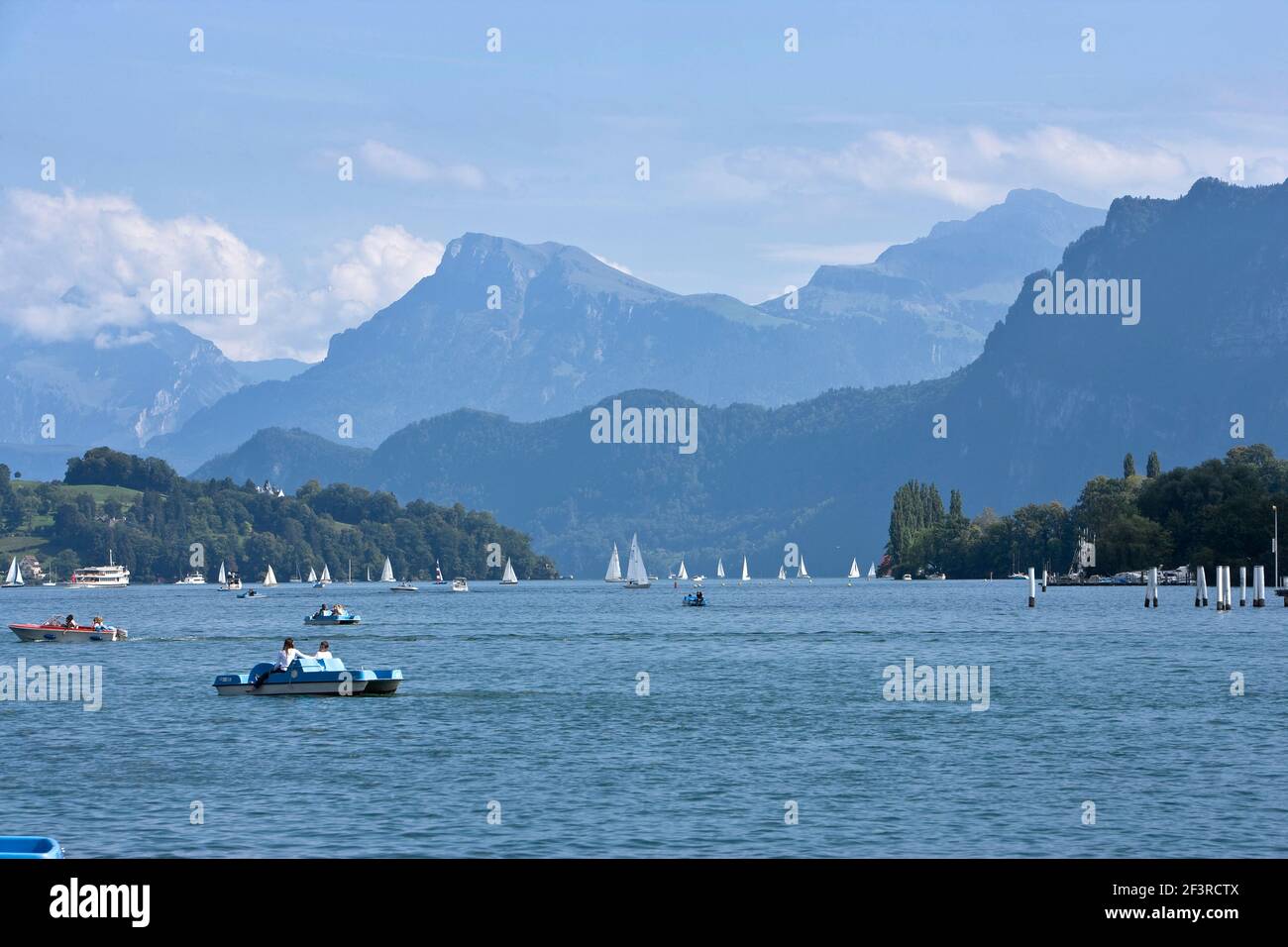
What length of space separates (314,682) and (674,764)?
34971 millimetres

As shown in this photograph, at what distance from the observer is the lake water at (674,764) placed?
45438mm

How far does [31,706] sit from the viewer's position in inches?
3558

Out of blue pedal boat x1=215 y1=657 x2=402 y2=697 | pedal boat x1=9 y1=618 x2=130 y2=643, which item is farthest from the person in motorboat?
pedal boat x1=9 y1=618 x2=130 y2=643

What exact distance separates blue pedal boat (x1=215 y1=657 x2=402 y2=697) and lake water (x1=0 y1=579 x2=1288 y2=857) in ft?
3.29

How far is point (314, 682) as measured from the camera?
91312mm

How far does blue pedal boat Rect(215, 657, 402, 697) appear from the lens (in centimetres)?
9112

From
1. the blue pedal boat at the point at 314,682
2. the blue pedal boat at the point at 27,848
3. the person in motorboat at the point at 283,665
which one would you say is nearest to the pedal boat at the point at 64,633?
the blue pedal boat at the point at 314,682

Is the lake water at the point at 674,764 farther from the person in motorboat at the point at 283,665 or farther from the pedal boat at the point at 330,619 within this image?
the pedal boat at the point at 330,619

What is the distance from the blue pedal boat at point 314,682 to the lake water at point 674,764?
1.00m

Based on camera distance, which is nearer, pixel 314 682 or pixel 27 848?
pixel 27 848

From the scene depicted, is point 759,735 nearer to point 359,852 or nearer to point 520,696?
point 520,696

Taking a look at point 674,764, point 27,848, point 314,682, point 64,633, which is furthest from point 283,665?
point 27,848

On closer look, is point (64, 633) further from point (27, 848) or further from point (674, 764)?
point (27, 848)
